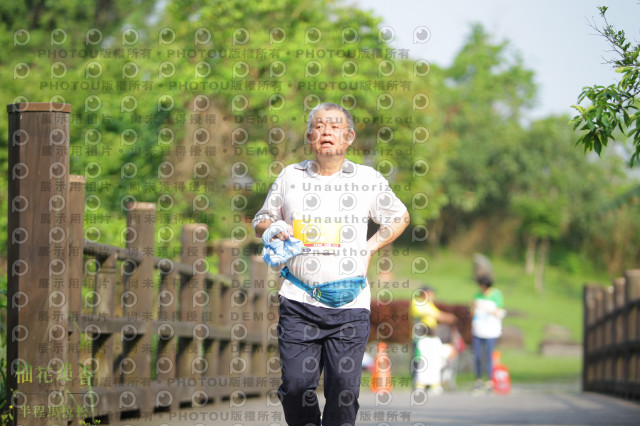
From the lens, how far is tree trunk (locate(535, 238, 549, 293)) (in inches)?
1891

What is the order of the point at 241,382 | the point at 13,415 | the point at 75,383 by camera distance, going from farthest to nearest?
the point at 241,382
the point at 75,383
the point at 13,415

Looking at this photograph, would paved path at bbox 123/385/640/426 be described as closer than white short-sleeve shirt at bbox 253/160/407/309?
No

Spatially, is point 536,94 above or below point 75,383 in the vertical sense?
above

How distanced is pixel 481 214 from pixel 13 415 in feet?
172

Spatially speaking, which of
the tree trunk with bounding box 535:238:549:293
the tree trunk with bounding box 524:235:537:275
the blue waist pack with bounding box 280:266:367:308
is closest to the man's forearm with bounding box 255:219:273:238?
the blue waist pack with bounding box 280:266:367:308

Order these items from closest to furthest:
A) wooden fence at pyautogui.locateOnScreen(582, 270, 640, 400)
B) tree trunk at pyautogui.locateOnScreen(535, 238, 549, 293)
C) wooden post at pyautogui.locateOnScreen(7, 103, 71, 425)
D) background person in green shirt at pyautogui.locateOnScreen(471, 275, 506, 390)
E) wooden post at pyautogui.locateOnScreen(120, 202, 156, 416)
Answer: wooden post at pyautogui.locateOnScreen(7, 103, 71, 425) < wooden post at pyautogui.locateOnScreen(120, 202, 156, 416) < wooden fence at pyautogui.locateOnScreen(582, 270, 640, 400) < background person in green shirt at pyautogui.locateOnScreen(471, 275, 506, 390) < tree trunk at pyautogui.locateOnScreen(535, 238, 549, 293)

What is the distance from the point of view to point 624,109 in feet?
18.9

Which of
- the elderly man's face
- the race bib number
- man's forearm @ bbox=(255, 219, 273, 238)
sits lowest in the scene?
the race bib number

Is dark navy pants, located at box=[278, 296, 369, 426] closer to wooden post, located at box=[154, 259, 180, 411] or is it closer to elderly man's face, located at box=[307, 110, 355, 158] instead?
elderly man's face, located at box=[307, 110, 355, 158]

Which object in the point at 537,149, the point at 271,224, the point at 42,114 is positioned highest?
the point at 537,149

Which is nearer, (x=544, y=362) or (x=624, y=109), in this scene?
(x=624, y=109)

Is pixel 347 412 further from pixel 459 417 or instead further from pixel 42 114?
pixel 459 417

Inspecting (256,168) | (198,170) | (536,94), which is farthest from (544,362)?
(536,94)

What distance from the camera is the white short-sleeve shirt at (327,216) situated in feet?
16.3
